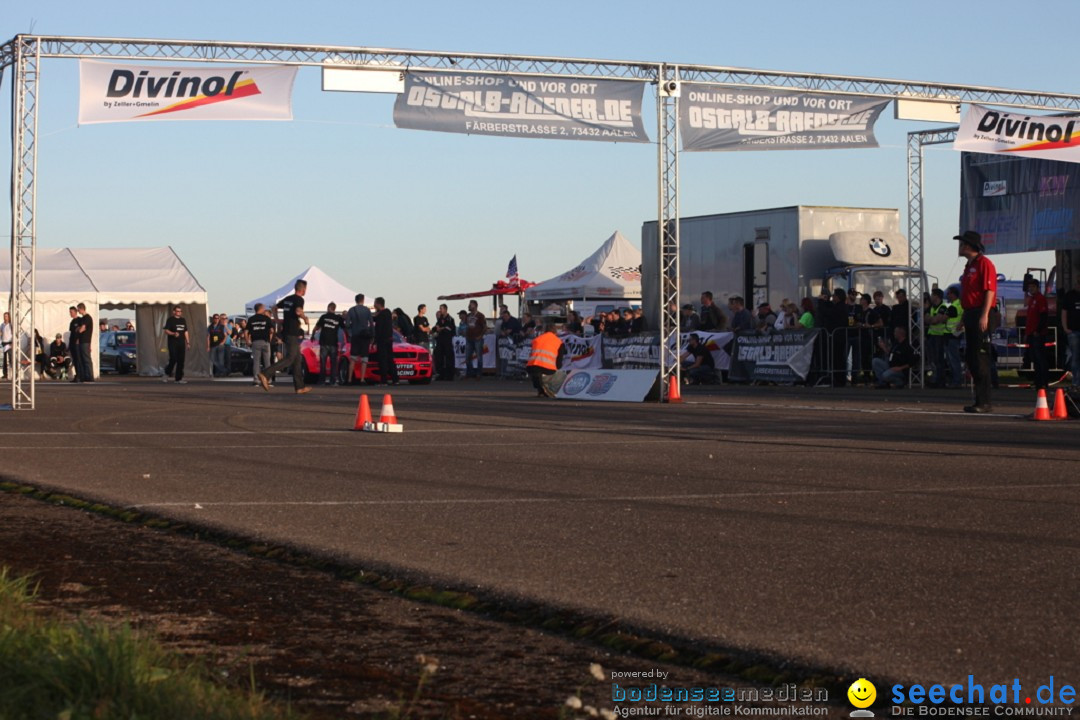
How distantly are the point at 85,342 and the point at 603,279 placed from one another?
19.6 m

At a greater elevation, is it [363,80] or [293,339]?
Result: [363,80]

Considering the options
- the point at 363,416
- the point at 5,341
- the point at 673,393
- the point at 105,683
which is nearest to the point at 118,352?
the point at 5,341

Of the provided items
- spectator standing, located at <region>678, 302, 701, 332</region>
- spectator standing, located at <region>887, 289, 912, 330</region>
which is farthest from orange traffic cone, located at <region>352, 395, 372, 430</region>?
spectator standing, located at <region>678, 302, 701, 332</region>

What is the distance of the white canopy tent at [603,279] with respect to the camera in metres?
47.8

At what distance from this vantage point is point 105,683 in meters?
3.46

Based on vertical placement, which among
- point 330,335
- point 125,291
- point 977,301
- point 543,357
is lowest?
point 543,357

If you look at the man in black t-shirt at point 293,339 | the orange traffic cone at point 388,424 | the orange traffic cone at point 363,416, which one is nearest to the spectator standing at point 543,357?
the man in black t-shirt at point 293,339

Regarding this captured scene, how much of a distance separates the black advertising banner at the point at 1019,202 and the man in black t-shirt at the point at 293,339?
13288mm

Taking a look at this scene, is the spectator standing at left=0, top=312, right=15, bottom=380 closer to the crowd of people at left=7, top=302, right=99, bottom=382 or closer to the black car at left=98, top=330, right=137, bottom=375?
the crowd of people at left=7, top=302, right=99, bottom=382

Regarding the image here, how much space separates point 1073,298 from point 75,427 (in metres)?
14.0

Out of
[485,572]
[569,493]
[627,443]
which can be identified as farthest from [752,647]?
[627,443]

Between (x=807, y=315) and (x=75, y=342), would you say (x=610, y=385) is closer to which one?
(x=807, y=315)

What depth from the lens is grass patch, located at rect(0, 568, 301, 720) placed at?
10.9 feet

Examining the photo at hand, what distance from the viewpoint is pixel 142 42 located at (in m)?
20.4
